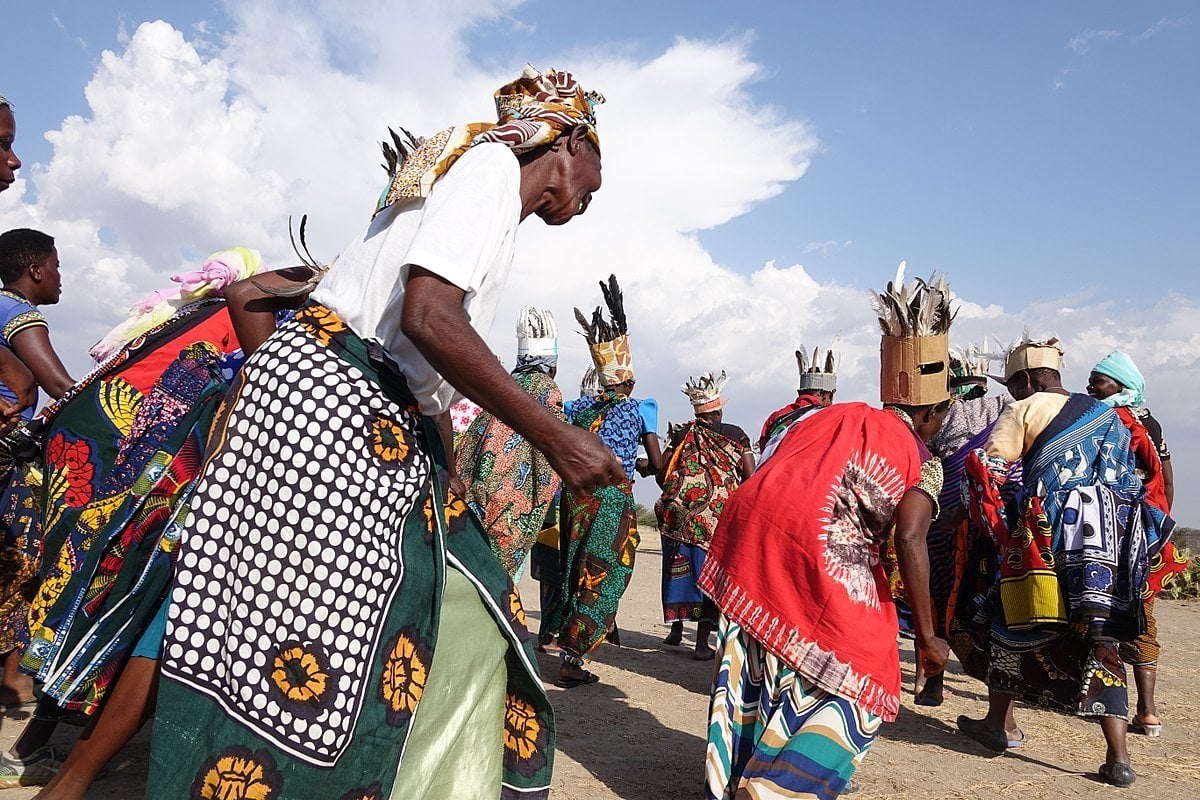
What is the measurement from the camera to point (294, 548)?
1898 millimetres

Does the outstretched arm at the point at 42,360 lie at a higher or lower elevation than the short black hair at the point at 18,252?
lower

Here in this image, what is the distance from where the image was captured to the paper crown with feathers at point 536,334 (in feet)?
22.5

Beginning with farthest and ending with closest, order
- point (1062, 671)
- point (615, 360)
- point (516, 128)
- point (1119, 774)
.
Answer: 1. point (615, 360)
2. point (1062, 671)
3. point (1119, 774)
4. point (516, 128)

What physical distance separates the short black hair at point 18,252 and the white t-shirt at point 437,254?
3046 millimetres

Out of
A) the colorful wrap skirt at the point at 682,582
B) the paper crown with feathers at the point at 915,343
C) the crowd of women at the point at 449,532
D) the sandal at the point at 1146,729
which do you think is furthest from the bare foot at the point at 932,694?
the paper crown with feathers at the point at 915,343

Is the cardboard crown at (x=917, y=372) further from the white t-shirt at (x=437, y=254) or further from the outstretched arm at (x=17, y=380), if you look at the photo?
the outstretched arm at (x=17, y=380)

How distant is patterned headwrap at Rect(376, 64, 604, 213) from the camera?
2068mm

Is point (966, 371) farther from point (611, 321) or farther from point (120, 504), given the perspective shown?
point (120, 504)

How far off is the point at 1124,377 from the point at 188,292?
6.23m

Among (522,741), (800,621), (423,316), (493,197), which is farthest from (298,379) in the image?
(800,621)

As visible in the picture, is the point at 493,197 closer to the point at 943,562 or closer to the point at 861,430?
the point at 861,430

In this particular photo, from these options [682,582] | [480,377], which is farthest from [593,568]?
[480,377]

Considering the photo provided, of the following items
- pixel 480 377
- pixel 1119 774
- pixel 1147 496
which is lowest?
pixel 1119 774

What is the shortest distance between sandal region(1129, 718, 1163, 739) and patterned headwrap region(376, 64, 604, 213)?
17.6 ft
